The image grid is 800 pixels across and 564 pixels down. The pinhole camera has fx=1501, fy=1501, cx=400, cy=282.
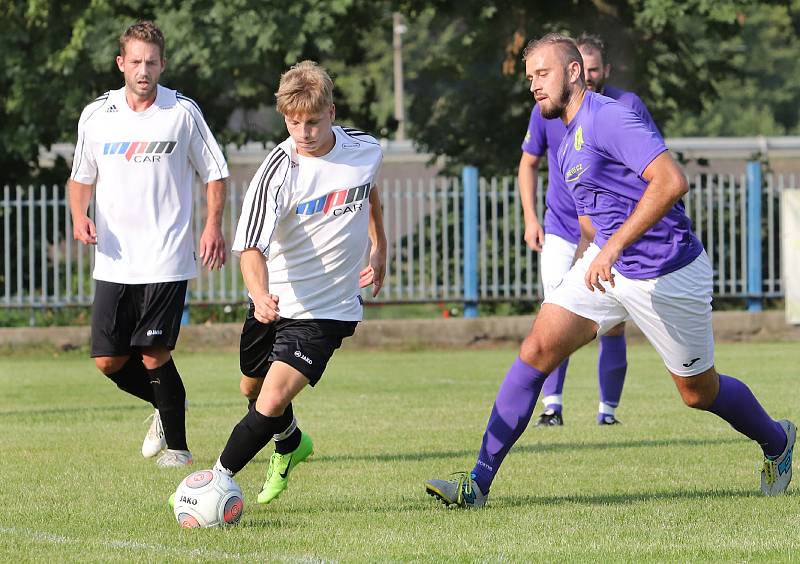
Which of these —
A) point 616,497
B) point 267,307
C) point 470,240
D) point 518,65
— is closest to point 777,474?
point 616,497

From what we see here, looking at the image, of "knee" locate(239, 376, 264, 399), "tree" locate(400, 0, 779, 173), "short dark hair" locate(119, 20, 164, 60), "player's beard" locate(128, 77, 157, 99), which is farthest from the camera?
"tree" locate(400, 0, 779, 173)

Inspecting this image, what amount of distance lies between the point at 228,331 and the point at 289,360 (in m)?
12.3

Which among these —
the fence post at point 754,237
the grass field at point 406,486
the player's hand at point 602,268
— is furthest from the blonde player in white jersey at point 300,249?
the fence post at point 754,237

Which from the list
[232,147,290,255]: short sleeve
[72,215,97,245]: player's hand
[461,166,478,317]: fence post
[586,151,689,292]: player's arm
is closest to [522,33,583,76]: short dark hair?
[586,151,689,292]: player's arm

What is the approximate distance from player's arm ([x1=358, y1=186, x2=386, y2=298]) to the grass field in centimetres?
98

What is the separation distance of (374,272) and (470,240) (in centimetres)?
1214

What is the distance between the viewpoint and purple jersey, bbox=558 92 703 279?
621 centimetres

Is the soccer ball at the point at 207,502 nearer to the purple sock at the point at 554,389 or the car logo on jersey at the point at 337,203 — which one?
the car logo on jersey at the point at 337,203

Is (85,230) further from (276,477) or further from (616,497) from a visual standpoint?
(616,497)

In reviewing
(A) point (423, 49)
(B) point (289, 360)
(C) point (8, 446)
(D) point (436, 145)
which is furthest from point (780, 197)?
(A) point (423, 49)

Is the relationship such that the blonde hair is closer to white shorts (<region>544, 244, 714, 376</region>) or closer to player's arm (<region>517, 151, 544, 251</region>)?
white shorts (<region>544, 244, 714, 376</region>)

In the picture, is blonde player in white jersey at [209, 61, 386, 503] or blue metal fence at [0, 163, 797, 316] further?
blue metal fence at [0, 163, 797, 316]

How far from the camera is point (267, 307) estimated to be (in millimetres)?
6031

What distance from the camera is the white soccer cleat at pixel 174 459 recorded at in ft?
25.8
